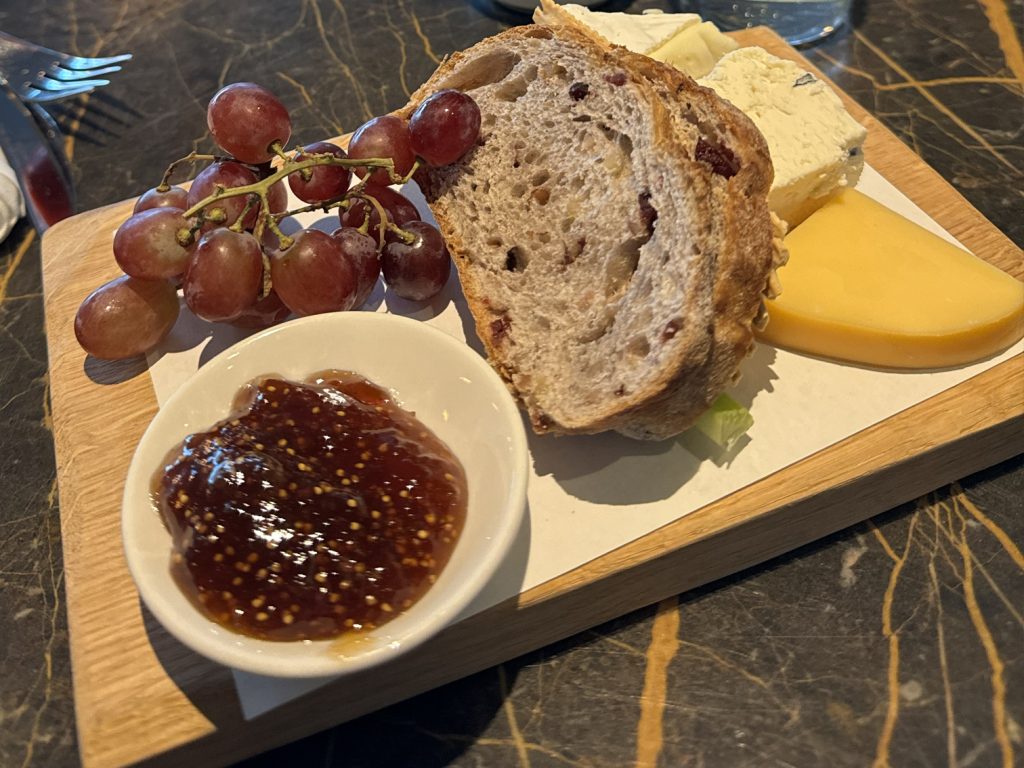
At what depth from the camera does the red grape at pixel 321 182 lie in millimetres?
1853

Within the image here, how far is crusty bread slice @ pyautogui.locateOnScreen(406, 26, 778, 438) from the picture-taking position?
148 cm

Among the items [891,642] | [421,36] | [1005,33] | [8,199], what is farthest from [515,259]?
[1005,33]

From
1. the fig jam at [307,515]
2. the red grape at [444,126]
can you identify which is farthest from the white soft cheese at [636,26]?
the fig jam at [307,515]

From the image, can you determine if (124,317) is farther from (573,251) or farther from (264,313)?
(573,251)

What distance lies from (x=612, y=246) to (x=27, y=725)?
158cm

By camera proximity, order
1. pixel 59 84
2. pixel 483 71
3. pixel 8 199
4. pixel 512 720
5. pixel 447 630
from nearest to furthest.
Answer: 1. pixel 447 630
2. pixel 512 720
3. pixel 483 71
4. pixel 8 199
5. pixel 59 84

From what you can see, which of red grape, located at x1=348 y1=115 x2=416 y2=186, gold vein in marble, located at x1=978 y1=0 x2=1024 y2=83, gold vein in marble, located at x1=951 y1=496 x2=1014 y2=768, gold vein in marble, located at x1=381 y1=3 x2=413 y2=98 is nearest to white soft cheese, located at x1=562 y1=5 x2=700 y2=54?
red grape, located at x1=348 y1=115 x2=416 y2=186

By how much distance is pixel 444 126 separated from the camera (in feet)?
5.95

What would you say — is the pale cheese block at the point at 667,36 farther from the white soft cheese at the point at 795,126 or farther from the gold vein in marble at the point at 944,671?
the gold vein in marble at the point at 944,671

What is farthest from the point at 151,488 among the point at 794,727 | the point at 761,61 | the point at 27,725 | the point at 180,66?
the point at 180,66

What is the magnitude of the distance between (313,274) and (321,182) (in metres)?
0.32

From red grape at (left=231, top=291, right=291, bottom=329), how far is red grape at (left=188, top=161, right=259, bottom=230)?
0.64 feet

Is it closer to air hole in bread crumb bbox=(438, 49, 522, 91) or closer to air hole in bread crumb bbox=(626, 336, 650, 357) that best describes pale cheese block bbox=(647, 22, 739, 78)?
air hole in bread crumb bbox=(438, 49, 522, 91)

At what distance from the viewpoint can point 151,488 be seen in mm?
1393
